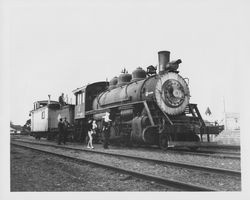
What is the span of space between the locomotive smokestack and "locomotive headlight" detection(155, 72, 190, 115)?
0.32 metres

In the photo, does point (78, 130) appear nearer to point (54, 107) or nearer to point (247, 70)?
point (54, 107)

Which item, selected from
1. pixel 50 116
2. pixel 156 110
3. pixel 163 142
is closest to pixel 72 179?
pixel 163 142

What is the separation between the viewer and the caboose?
841cm

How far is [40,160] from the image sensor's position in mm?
6906

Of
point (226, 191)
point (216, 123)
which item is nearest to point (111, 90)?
point (216, 123)

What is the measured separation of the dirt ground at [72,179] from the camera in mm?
4512

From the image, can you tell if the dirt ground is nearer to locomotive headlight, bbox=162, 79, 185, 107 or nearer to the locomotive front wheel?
the locomotive front wheel

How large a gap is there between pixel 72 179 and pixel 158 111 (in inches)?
174

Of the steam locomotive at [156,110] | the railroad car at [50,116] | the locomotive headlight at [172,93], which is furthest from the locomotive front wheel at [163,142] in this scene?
the railroad car at [50,116]

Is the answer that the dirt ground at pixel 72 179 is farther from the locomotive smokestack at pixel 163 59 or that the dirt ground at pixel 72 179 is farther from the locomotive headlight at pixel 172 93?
the locomotive smokestack at pixel 163 59

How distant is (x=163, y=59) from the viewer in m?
8.76

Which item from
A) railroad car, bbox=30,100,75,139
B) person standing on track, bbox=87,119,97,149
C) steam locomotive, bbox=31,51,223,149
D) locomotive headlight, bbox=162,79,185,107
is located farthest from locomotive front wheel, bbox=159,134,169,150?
railroad car, bbox=30,100,75,139

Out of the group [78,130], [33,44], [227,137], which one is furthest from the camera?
[78,130]

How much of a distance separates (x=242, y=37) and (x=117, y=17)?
239 cm
